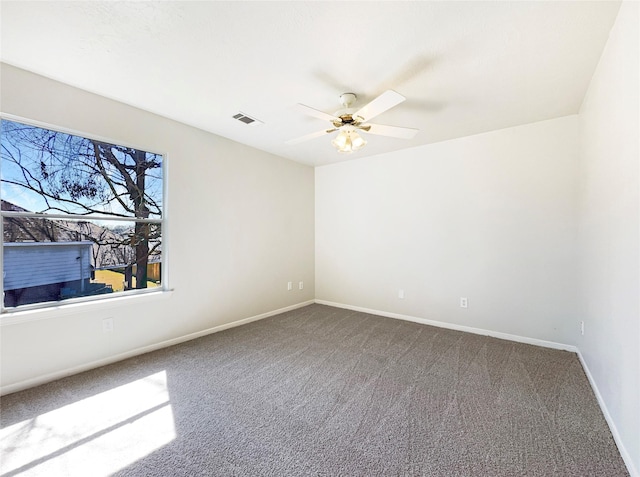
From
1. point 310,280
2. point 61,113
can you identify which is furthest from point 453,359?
point 61,113

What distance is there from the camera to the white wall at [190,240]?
2.25 m

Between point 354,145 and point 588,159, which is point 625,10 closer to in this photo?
point 588,159

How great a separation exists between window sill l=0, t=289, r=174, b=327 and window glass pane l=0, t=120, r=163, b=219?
0.81 metres

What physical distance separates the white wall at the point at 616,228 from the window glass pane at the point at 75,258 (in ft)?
12.3

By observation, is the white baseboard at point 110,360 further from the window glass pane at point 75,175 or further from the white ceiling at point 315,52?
the white ceiling at point 315,52

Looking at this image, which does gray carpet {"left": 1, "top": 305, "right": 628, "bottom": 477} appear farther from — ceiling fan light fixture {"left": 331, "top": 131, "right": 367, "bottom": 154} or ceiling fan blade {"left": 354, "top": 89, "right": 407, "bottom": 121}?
ceiling fan blade {"left": 354, "top": 89, "right": 407, "bottom": 121}

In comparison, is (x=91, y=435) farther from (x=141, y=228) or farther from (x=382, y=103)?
(x=382, y=103)

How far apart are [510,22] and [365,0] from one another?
0.89 meters

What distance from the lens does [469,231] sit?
3.53 m

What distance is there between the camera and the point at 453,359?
2768 mm

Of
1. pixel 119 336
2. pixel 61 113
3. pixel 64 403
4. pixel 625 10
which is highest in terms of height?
pixel 625 10

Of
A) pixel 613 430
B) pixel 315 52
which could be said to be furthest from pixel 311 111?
pixel 613 430

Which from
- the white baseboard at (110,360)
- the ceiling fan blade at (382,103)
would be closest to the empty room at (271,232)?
the white baseboard at (110,360)

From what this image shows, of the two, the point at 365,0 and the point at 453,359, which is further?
the point at 453,359
